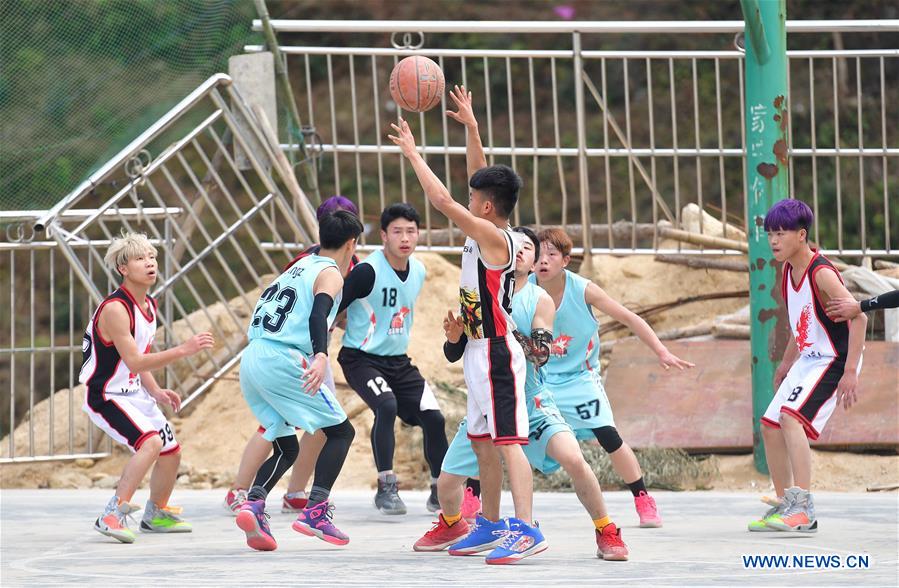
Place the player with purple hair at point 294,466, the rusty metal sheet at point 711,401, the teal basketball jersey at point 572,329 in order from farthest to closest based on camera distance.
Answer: the rusty metal sheet at point 711,401, the player with purple hair at point 294,466, the teal basketball jersey at point 572,329

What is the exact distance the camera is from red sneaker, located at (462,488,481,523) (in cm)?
773

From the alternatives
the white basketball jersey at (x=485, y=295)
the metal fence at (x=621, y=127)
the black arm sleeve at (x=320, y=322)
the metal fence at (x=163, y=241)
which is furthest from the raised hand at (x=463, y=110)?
the metal fence at (x=621, y=127)

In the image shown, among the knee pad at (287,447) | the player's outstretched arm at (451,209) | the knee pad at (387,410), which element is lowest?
→ the knee pad at (387,410)

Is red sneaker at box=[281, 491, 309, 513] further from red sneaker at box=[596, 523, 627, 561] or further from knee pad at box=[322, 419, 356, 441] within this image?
red sneaker at box=[596, 523, 627, 561]

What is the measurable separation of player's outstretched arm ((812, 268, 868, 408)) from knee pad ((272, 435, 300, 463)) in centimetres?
285

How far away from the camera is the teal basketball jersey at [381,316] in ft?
28.5

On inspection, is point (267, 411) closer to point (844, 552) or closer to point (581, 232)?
point (844, 552)

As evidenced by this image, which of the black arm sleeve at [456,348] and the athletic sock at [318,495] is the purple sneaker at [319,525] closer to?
the athletic sock at [318,495]

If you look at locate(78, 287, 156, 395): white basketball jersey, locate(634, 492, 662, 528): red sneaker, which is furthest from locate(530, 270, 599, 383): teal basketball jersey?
locate(78, 287, 156, 395): white basketball jersey

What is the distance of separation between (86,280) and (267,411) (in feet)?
11.7

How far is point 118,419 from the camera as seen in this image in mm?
7660

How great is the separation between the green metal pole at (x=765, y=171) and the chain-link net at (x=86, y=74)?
429 centimetres

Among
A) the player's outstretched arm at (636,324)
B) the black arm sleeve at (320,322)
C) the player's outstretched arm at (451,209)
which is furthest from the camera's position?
the player's outstretched arm at (636,324)

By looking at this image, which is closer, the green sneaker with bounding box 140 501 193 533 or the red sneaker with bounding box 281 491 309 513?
the green sneaker with bounding box 140 501 193 533
